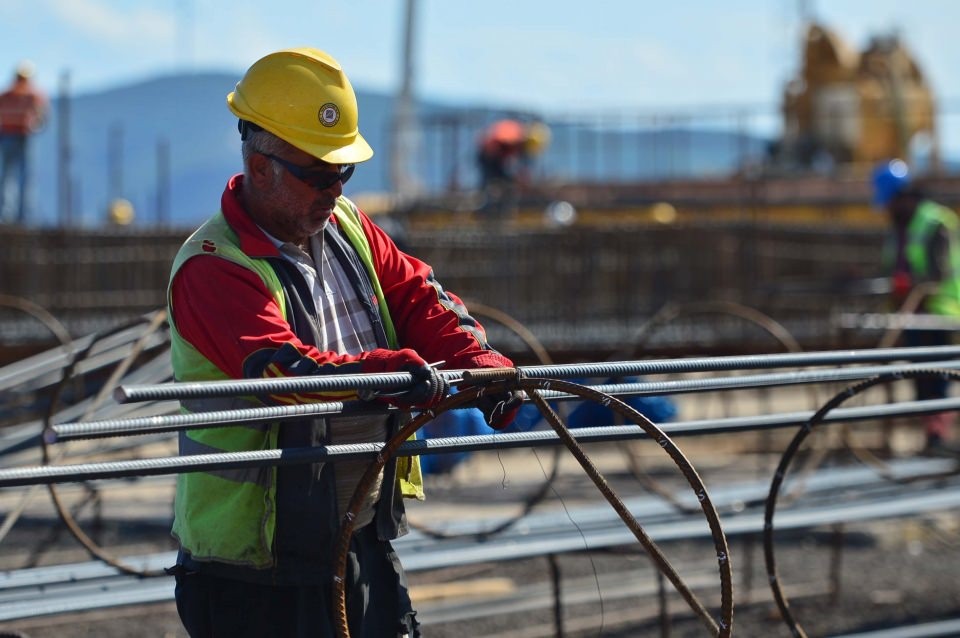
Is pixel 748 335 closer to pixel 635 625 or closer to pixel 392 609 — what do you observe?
pixel 635 625

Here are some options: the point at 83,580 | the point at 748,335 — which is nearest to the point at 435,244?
the point at 748,335

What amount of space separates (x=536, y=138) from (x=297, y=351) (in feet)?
61.2

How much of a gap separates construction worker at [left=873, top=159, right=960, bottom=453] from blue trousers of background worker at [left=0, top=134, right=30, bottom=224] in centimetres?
816

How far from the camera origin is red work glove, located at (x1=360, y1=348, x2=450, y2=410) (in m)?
2.89

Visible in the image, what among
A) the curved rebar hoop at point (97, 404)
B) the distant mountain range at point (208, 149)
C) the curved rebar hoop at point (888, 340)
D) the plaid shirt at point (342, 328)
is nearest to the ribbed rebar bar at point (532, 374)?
the plaid shirt at point (342, 328)

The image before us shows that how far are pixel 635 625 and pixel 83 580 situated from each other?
2.60 meters

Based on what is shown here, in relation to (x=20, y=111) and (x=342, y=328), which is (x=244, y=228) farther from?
(x=20, y=111)

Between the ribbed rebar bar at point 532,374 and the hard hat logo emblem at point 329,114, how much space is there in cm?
60

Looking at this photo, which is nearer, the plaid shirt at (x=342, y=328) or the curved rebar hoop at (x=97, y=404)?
the plaid shirt at (x=342, y=328)

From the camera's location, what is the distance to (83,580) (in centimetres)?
507

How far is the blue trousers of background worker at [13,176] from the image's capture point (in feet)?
45.2

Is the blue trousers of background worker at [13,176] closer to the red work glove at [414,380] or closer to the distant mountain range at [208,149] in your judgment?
the distant mountain range at [208,149]

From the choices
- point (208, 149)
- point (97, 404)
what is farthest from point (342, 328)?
point (208, 149)

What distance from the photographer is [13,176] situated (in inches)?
551
